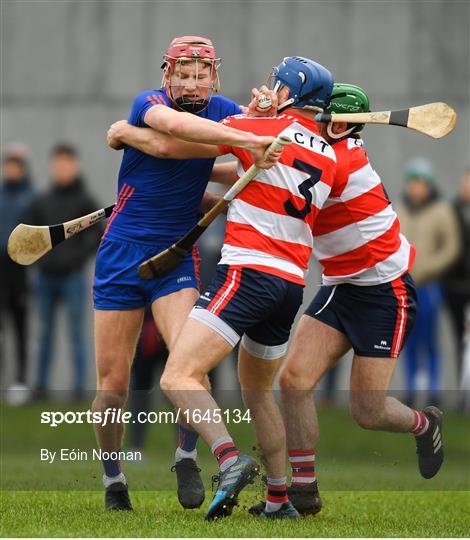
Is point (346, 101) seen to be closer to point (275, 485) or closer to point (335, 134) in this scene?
point (335, 134)

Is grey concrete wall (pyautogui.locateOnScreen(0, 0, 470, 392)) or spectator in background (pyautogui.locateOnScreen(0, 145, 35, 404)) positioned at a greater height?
grey concrete wall (pyautogui.locateOnScreen(0, 0, 470, 392))

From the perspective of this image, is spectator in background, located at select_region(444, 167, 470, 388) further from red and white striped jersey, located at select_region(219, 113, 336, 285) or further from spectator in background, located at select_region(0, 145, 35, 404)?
red and white striped jersey, located at select_region(219, 113, 336, 285)

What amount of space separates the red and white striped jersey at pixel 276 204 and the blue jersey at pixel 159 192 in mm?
370

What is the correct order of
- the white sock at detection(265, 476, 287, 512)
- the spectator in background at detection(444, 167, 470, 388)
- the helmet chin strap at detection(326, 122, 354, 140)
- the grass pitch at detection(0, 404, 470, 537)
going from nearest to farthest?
1. the grass pitch at detection(0, 404, 470, 537)
2. the white sock at detection(265, 476, 287, 512)
3. the helmet chin strap at detection(326, 122, 354, 140)
4. the spectator in background at detection(444, 167, 470, 388)

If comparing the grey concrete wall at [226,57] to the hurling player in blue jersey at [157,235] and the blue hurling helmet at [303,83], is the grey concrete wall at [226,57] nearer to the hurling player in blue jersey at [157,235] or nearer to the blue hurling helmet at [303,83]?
the hurling player in blue jersey at [157,235]

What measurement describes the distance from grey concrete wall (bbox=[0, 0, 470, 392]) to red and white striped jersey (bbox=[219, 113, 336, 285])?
334 inches

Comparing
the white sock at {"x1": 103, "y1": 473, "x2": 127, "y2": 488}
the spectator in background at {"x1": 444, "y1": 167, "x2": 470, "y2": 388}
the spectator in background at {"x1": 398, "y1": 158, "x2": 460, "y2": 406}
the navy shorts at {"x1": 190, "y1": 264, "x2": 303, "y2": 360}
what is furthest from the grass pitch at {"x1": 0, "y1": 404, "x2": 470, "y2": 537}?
the spectator in background at {"x1": 444, "y1": 167, "x2": 470, "y2": 388}

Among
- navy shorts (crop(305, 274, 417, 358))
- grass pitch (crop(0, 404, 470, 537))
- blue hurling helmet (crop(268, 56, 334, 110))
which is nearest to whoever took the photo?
grass pitch (crop(0, 404, 470, 537))

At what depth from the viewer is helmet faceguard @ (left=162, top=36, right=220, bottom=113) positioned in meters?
7.38

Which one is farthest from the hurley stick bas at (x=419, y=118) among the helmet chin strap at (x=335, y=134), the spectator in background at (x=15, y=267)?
the spectator in background at (x=15, y=267)

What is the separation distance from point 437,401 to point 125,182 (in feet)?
22.4

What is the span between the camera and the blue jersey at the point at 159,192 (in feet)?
24.7

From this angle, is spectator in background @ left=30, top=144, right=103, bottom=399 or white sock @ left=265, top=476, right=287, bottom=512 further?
spectator in background @ left=30, top=144, right=103, bottom=399

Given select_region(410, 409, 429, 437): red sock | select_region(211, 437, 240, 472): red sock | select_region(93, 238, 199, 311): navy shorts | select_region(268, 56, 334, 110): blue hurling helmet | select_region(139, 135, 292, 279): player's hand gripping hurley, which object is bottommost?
select_region(410, 409, 429, 437): red sock
